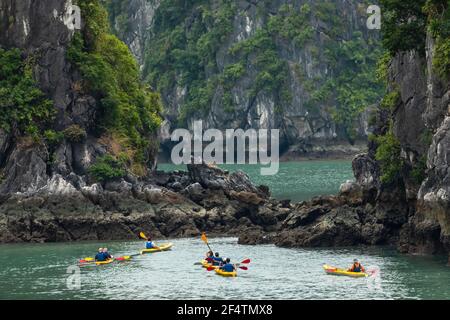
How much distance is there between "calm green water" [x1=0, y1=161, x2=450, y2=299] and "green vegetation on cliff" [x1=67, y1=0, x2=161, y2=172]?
662 inches

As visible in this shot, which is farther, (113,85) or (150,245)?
(113,85)

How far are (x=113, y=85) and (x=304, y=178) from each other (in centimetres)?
4953

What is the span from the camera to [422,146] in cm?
7119

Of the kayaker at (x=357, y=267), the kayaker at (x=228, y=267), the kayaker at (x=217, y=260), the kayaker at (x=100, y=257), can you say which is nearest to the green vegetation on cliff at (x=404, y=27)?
the kayaker at (x=357, y=267)

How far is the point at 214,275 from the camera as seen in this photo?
65.2 m

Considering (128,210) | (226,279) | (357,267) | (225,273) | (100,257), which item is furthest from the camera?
(128,210)

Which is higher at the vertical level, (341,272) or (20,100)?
(20,100)

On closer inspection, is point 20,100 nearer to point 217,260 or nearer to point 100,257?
point 100,257

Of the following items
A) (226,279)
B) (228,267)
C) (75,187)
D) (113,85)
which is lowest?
(226,279)

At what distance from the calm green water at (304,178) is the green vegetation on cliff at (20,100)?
27.6m

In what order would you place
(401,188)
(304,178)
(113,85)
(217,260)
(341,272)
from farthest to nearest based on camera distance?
(304,178), (113,85), (401,188), (217,260), (341,272)

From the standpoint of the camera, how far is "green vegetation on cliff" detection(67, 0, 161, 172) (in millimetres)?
93375

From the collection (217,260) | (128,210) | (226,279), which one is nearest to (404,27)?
(217,260)
